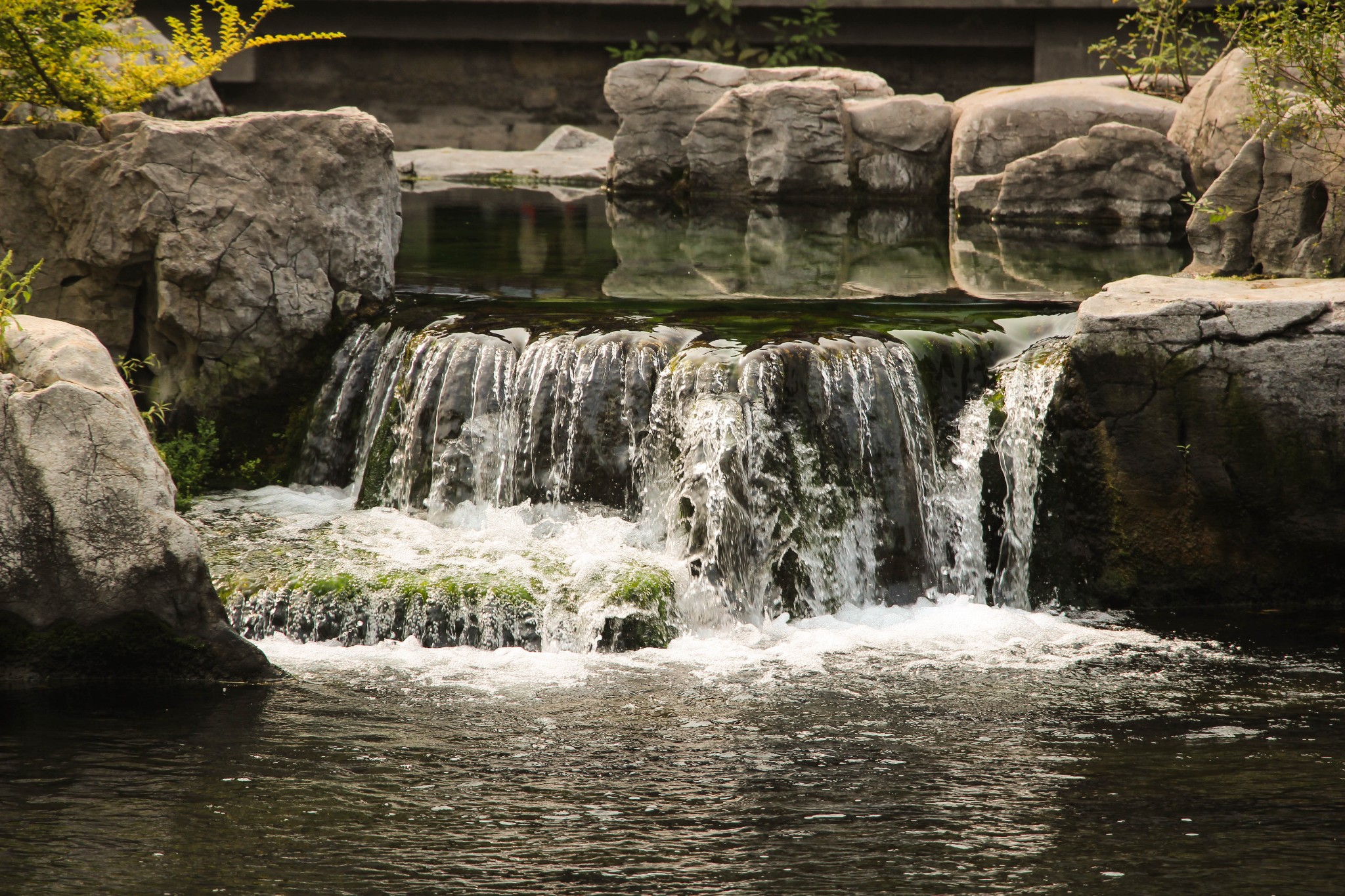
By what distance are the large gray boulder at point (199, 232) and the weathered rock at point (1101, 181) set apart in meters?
6.88

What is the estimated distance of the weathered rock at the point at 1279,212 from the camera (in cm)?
798

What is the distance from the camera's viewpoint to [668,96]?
621 inches

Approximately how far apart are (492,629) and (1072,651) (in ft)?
7.87

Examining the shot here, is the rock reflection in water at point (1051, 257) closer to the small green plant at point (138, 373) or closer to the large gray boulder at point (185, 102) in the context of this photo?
the small green plant at point (138, 373)

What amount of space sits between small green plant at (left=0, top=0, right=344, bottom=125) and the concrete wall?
12.4 metres

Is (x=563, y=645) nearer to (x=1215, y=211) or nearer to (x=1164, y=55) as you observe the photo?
(x=1215, y=211)

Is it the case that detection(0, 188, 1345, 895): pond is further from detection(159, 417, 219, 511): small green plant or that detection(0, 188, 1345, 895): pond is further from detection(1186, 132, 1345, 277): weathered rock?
detection(1186, 132, 1345, 277): weathered rock

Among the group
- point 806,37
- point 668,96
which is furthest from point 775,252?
point 806,37

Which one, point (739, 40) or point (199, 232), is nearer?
point (199, 232)

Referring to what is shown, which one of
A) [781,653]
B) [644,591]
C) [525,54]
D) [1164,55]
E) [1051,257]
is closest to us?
[781,653]

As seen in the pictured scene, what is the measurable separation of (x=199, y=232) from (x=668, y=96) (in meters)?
8.85

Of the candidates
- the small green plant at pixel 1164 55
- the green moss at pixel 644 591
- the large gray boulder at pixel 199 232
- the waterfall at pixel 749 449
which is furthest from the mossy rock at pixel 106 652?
the small green plant at pixel 1164 55

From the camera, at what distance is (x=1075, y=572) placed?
22.8ft

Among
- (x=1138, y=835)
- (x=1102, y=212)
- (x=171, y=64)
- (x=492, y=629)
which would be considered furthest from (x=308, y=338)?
(x=1102, y=212)
